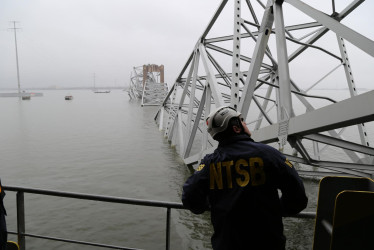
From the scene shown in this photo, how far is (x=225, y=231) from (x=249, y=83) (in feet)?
14.5

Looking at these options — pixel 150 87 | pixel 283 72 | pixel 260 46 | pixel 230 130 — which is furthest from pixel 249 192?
pixel 150 87

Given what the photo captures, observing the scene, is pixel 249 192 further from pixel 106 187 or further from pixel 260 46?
pixel 106 187

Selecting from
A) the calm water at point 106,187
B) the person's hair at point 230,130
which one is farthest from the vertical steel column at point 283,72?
the calm water at point 106,187

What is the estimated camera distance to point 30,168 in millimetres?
15664

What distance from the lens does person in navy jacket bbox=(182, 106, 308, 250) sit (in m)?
2.03

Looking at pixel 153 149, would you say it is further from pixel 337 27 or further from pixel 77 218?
pixel 337 27

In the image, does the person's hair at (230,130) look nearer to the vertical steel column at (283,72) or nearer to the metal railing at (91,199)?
the metal railing at (91,199)

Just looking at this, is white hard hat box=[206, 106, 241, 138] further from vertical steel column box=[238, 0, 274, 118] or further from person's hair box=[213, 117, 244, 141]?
vertical steel column box=[238, 0, 274, 118]

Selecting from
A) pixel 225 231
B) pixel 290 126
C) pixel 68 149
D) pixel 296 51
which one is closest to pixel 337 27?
pixel 290 126

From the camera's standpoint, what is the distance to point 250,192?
2.03 metres

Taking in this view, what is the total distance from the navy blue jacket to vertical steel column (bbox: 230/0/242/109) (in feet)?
15.8

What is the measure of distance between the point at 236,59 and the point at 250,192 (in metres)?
5.49

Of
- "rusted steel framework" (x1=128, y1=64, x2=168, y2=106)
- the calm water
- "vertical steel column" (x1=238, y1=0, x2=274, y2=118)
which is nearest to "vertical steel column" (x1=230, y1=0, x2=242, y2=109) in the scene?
"vertical steel column" (x1=238, y1=0, x2=274, y2=118)

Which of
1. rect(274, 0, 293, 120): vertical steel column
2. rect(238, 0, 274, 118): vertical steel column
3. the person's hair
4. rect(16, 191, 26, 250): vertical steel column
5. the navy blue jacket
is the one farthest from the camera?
rect(238, 0, 274, 118): vertical steel column
